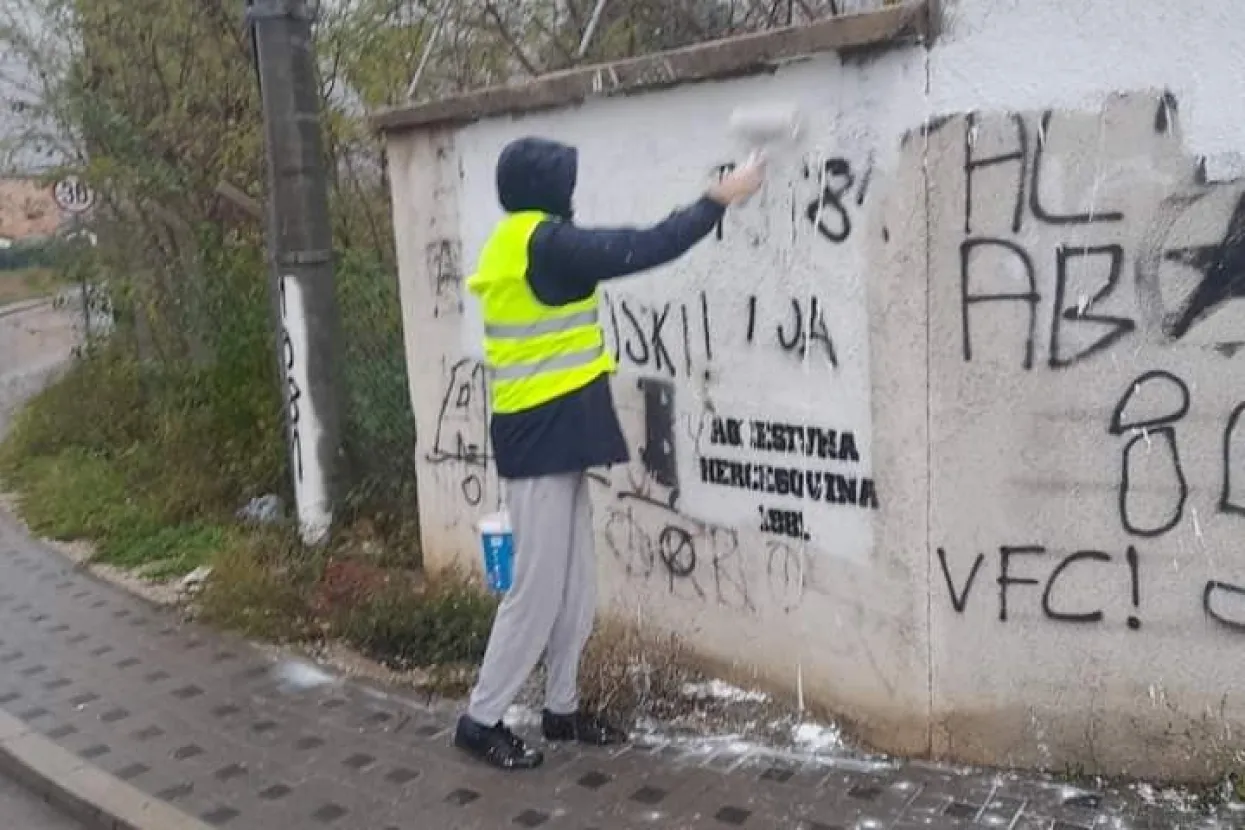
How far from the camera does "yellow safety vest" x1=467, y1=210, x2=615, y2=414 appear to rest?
429cm

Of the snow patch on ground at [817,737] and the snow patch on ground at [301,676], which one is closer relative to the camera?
the snow patch on ground at [817,737]

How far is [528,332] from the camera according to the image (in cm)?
432

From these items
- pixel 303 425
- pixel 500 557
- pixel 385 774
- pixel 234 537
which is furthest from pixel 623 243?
pixel 234 537

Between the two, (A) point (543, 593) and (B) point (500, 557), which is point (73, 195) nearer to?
(B) point (500, 557)

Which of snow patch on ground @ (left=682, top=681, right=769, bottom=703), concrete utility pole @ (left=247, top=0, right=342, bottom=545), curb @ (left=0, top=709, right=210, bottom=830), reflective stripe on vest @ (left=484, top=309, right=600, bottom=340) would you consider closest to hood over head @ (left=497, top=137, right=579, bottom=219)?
reflective stripe on vest @ (left=484, top=309, right=600, bottom=340)

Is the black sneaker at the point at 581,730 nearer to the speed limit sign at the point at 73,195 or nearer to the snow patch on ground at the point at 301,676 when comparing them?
the snow patch on ground at the point at 301,676

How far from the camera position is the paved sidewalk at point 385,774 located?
392 cm

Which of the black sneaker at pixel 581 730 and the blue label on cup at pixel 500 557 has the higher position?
the blue label on cup at pixel 500 557

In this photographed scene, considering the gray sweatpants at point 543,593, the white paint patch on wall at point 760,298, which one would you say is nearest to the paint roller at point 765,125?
the white paint patch on wall at point 760,298

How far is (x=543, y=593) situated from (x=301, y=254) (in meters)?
3.13

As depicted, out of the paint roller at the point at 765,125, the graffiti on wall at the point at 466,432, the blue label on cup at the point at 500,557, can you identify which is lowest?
the blue label on cup at the point at 500,557

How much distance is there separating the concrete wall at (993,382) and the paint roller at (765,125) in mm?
55

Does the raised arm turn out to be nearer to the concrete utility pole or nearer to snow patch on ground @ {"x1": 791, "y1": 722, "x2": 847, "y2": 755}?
snow patch on ground @ {"x1": 791, "y1": 722, "x2": 847, "y2": 755}

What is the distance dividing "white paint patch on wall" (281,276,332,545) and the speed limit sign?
425cm
